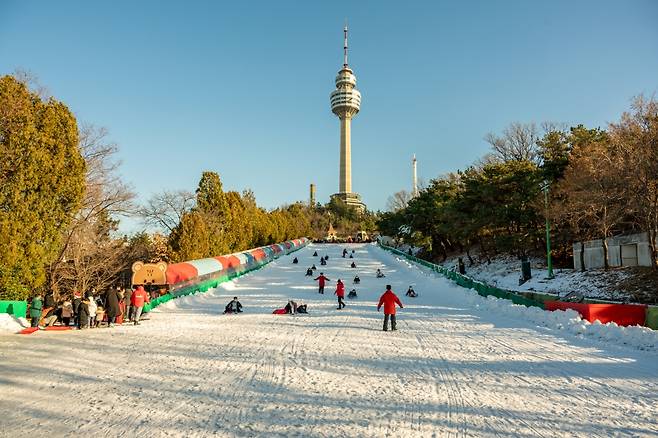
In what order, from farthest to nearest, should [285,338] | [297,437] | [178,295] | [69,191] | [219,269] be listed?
1. [219,269]
2. [178,295]
3. [69,191]
4. [285,338]
5. [297,437]

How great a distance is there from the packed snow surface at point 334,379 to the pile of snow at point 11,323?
2.85 feet

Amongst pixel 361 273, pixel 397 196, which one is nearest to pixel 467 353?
pixel 361 273

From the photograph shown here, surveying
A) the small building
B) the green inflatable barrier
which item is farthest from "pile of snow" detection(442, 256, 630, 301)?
the green inflatable barrier

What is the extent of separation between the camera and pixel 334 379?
23.6 ft

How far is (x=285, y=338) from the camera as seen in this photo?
417 inches

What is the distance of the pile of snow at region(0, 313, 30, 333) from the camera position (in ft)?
36.8

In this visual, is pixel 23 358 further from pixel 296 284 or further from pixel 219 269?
pixel 296 284

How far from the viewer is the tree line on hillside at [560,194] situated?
20.0 m

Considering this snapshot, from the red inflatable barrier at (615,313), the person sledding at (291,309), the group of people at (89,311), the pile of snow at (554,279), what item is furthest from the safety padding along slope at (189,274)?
the pile of snow at (554,279)

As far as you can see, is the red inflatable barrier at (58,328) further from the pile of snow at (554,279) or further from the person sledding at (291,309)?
the pile of snow at (554,279)

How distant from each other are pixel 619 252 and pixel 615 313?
15862 mm

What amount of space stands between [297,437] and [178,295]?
575 inches

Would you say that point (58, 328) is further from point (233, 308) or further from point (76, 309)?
point (233, 308)

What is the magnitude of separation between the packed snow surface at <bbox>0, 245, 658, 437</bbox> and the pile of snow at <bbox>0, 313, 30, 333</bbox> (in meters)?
0.87
